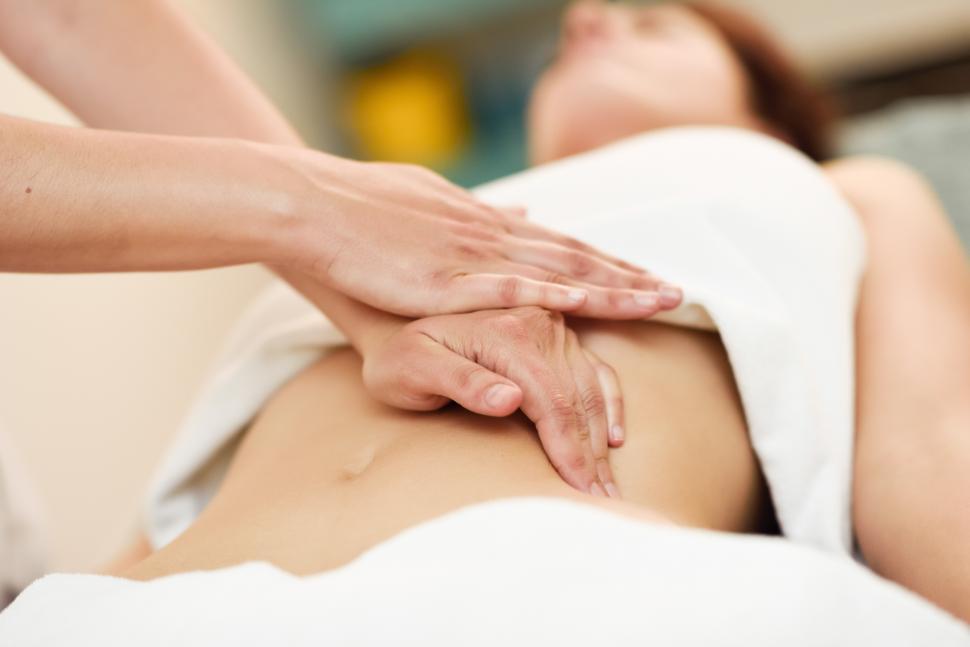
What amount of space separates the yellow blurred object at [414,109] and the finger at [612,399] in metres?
2.35

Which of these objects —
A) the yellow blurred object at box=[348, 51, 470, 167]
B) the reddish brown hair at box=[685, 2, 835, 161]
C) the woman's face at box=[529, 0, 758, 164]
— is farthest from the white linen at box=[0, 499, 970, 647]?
the yellow blurred object at box=[348, 51, 470, 167]

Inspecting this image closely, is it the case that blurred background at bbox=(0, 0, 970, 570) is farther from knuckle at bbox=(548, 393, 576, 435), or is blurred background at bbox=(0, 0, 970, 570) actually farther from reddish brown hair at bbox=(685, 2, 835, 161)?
knuckle at bbox=(548, 393, 576, 435)

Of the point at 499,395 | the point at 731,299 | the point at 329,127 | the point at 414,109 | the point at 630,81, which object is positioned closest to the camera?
the point at 499,395

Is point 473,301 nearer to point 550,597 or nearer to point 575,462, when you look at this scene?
point 575,462

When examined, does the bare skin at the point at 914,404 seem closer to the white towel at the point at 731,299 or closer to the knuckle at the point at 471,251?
the white towel at the point at 731,299

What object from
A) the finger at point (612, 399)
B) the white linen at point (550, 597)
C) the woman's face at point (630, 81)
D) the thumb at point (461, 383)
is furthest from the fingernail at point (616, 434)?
the woman's face at point (630, 81)

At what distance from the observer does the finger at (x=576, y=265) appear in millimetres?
910

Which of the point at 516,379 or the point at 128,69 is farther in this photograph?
the point at 128,69

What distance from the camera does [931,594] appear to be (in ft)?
2.65

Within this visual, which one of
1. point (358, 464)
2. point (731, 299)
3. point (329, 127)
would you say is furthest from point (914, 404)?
point (329, 127)

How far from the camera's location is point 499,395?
0.74m

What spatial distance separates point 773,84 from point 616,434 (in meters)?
1.12

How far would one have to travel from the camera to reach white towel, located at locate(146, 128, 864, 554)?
0.91 metres

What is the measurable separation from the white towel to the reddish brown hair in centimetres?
54
